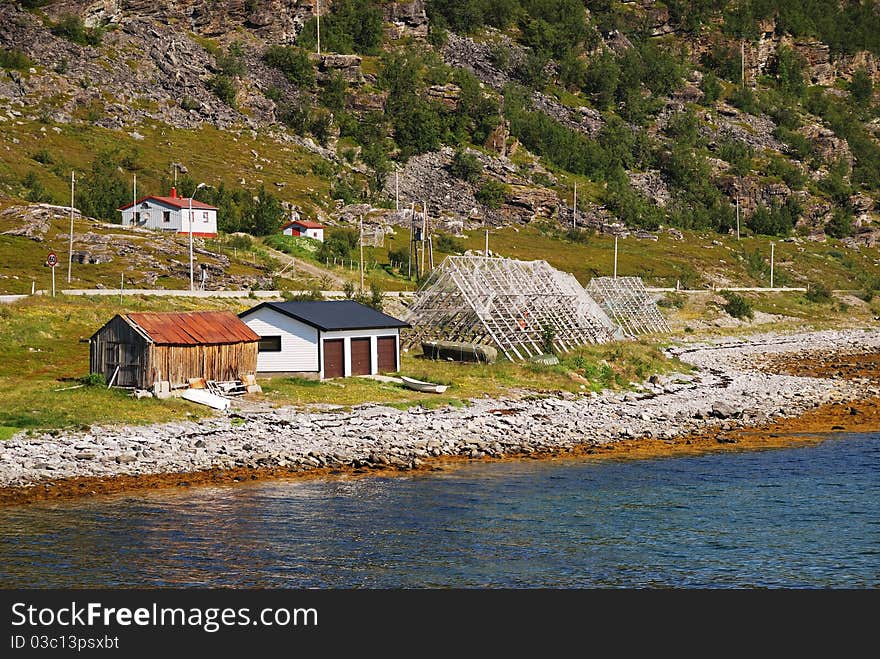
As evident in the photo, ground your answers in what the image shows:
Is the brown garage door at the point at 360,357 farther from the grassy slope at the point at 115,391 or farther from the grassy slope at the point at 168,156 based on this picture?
the grassy slope at the point at 168,156

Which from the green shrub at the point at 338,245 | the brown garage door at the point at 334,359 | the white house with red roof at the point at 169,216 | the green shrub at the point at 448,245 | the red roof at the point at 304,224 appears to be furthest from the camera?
the green shrub at the point at 448,245

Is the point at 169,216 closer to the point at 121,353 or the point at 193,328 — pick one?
the point at 193,328

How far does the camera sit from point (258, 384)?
171 feet

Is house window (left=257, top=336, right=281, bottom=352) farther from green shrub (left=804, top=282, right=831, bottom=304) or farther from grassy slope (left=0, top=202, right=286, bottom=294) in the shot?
green shrub (left=804, top=282, right=831, bottom=304)

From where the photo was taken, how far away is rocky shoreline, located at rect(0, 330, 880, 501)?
124ft

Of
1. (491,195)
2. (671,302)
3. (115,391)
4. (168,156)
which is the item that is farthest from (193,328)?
(491,195)

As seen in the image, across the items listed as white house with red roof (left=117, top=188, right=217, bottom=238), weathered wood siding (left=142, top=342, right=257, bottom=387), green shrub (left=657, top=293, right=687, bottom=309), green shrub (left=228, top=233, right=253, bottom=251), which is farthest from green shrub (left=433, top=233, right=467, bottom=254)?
weathered wood siding (left=142, top=342, right=257, bottom=387)

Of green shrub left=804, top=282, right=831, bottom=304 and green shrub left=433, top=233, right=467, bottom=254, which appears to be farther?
green shrub left=433, top=233, right=467, bottom=254

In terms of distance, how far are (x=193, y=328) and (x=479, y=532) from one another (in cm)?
2305

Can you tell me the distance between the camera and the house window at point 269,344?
180 feet

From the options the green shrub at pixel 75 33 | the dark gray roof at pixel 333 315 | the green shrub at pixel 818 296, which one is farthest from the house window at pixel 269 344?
the green shrub at pixel 75 33

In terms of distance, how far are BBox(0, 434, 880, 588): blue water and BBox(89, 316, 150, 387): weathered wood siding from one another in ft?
42.7

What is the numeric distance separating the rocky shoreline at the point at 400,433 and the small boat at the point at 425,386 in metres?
2.10

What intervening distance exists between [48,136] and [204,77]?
1791 inches
